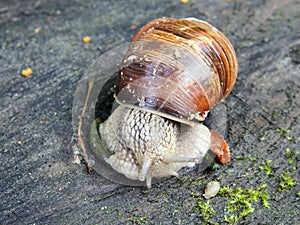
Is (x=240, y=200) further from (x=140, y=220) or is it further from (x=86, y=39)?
(x=86, y=39)

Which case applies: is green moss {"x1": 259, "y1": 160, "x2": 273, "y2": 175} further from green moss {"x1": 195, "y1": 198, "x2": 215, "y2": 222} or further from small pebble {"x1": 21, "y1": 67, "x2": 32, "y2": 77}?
small pebble {"x1": 21, "y1": 67, "x2": 32, "y2": 77}

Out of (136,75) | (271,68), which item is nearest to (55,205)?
(136,75)

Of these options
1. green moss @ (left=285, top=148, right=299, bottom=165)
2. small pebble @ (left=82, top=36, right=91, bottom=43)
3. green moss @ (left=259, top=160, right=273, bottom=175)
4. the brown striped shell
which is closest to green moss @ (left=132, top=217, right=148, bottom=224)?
the brown striped shell

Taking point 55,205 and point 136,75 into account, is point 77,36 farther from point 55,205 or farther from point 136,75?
point 55,205

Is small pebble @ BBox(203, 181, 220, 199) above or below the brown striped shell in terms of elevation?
below

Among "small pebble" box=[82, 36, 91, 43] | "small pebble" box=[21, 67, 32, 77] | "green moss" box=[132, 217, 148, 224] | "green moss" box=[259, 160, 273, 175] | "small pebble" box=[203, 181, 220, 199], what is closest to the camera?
"green moss" box=[132, 217, 148, 224]

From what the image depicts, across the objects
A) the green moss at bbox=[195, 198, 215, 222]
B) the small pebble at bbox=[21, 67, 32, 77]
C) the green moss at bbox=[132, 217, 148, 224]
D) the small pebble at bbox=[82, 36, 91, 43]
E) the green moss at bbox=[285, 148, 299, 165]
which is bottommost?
the green moss at bbox=[132, 217, 148, 224]

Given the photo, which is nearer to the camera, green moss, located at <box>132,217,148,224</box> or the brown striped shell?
Result: green moss, located at <box>132,217,148,224</box>

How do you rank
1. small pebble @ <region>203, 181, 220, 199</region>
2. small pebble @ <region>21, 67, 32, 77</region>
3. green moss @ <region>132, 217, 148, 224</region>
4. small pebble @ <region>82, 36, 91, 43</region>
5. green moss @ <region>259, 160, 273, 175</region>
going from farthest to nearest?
small pebble @ <region>82, 36, 91, 43</region>, small pebble @ <region>21, 67, 32, 77</region>, green moss @ <region>259, 160, 273, 175</region>, small pebble @ <region>203, 181, 220, 199</region>, green moss @ <region>132, 217, 148, 224</region>
